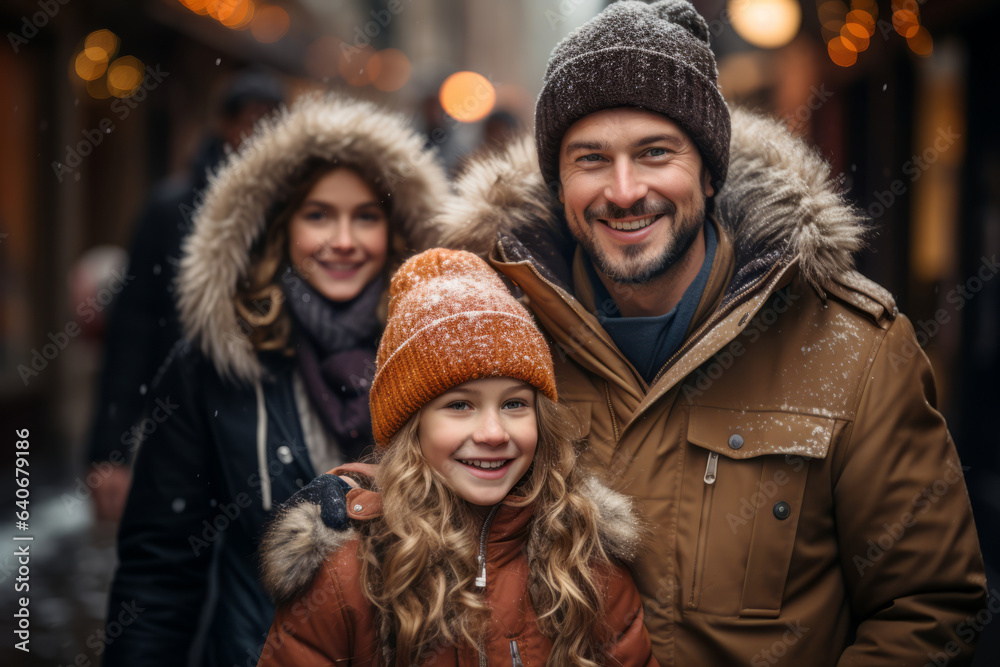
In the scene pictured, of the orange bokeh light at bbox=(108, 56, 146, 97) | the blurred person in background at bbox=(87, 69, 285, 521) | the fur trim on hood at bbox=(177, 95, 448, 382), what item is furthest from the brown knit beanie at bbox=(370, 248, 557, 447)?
the orange bokeh light at bbox=(108, 56, 146, 97)

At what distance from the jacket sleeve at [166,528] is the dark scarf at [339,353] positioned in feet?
1.25

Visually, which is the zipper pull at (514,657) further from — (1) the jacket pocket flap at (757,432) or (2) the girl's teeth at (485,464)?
(1) the jacket pocket flap at (757,432)

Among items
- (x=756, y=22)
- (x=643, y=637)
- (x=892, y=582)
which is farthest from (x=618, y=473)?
(x=756, y=22)

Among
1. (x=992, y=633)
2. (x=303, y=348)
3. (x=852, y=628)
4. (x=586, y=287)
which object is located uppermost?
(x=586, y=287)

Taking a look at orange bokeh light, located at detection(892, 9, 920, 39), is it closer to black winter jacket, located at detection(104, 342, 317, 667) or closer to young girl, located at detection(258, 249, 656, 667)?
young girl, located at detection(258, 249, 656, 667)

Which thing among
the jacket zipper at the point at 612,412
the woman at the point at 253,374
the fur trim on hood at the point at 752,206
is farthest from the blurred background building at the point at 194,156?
the jacket zipper at the point at 612,412

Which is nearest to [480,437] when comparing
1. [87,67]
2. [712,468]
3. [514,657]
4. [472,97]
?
[514,657]

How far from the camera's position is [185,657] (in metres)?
2.62

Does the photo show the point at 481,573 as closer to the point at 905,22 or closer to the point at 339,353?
the point at 339,353

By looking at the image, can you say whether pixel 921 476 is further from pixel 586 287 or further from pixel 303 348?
pixel 303 348

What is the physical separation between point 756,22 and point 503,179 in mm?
4981

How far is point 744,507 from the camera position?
2.02m

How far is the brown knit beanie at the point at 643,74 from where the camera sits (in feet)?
7.14

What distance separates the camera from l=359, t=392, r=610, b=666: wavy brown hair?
5.98ft
